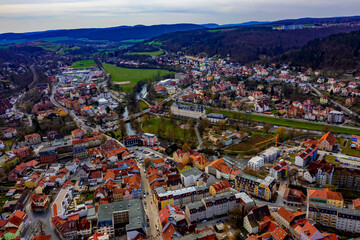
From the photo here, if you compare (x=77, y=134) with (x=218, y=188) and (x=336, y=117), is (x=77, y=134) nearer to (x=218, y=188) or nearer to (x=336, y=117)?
(x=218, y=188)

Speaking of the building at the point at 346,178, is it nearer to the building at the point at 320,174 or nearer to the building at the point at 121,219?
the building at the point at 320,174

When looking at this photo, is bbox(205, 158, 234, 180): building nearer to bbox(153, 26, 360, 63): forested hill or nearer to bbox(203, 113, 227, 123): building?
bbox(203, 113, 227, 123): building

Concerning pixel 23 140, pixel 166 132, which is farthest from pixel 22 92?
pixel 166 132

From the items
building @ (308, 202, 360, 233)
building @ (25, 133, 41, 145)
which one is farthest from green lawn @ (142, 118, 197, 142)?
building @ (308, 202, 360, 233)

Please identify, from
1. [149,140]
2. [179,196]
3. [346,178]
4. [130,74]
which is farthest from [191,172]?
[130,74]

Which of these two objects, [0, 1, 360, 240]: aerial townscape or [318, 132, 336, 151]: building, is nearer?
[0, 1, 360, 240]: aerial townscape

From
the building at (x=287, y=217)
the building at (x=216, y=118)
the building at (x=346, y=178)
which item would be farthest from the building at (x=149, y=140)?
the building at (x=346, y=178)
